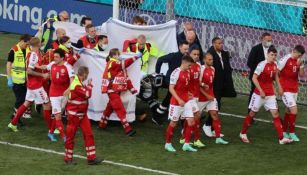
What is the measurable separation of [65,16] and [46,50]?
97 centimetres

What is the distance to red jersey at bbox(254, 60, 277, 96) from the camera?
15672mm

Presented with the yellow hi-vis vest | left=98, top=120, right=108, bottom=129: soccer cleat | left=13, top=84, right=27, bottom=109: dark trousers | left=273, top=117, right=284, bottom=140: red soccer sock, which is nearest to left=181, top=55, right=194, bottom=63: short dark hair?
left=273, top=117, right=284, bottom=140: red soccer sock

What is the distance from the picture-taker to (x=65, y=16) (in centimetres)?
1858

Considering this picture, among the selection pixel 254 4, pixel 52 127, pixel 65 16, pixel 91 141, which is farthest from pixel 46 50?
pixel 254 4

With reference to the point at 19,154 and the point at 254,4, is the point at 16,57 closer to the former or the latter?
the point at 19,154

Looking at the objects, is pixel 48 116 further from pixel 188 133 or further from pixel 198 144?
pixel 198 144

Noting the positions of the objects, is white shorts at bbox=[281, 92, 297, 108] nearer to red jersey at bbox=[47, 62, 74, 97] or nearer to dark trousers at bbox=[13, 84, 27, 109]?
red jersey at bbox=[47, 62, 74, 97]

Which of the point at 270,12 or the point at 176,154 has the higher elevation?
the point at 270,12

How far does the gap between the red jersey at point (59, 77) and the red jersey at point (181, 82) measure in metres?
1.73

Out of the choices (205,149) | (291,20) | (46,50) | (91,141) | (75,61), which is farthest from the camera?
(291,20)

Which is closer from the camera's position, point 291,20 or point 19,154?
point 19,154

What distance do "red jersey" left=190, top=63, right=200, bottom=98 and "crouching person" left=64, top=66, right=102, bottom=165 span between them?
208 cm

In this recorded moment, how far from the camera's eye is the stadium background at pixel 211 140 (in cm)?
1421

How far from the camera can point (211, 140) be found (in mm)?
16125
